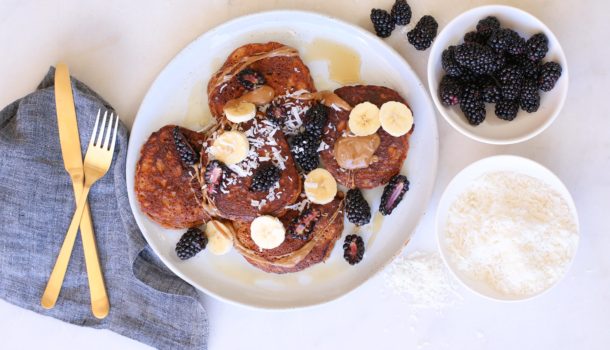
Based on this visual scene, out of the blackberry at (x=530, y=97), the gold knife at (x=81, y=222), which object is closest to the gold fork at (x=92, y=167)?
the gold knife at (x=81, y=222)

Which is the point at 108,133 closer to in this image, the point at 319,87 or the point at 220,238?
the point at 220,238

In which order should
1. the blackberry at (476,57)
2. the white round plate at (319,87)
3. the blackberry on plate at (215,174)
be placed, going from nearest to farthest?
1. the blackberry at (476,57)
2. the blackberry on plate at (215,174)
3. the white round plate at (319,87)

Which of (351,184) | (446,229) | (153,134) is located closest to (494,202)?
(446,229)

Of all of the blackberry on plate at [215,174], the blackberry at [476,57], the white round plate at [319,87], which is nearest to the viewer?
the blackberry at [476,57]

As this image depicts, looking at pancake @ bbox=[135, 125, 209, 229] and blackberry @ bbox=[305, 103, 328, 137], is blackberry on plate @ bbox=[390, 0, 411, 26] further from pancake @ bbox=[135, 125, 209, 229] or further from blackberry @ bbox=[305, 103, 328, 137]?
pancake @ bbox=[135, 125, 209, 229]

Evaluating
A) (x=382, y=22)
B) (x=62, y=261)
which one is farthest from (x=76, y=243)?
(x=382, y=22)

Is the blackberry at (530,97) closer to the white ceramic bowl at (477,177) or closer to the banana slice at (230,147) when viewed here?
the white ceramic bowl at (477,177)
